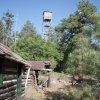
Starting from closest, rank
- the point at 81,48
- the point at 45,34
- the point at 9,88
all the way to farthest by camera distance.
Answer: the point at 9,88
the point at 81,48
the point at 45,34

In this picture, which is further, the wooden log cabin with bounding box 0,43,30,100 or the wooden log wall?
the wooden log wall

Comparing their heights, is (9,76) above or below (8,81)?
above

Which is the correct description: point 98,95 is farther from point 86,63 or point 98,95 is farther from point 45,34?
point 45,34

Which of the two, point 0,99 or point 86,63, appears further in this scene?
point 86,63

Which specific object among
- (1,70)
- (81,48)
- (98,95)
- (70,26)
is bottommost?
(98,95)

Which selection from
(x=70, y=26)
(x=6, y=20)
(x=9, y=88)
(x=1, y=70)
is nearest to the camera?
(x=1, y=70)

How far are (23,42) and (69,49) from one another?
1041cm

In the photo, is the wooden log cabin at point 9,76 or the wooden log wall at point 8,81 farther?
the wooden log wall at point 8,81

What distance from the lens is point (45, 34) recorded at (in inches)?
2379

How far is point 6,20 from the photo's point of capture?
79688mm

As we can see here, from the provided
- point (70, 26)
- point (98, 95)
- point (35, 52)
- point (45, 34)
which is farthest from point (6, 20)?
point (98, 95)

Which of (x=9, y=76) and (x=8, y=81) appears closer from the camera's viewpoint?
(x=8, y=81)

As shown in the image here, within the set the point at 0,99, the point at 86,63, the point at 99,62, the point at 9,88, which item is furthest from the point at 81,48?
the point at 0,99

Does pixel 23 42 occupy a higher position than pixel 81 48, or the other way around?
pixel 23 42
